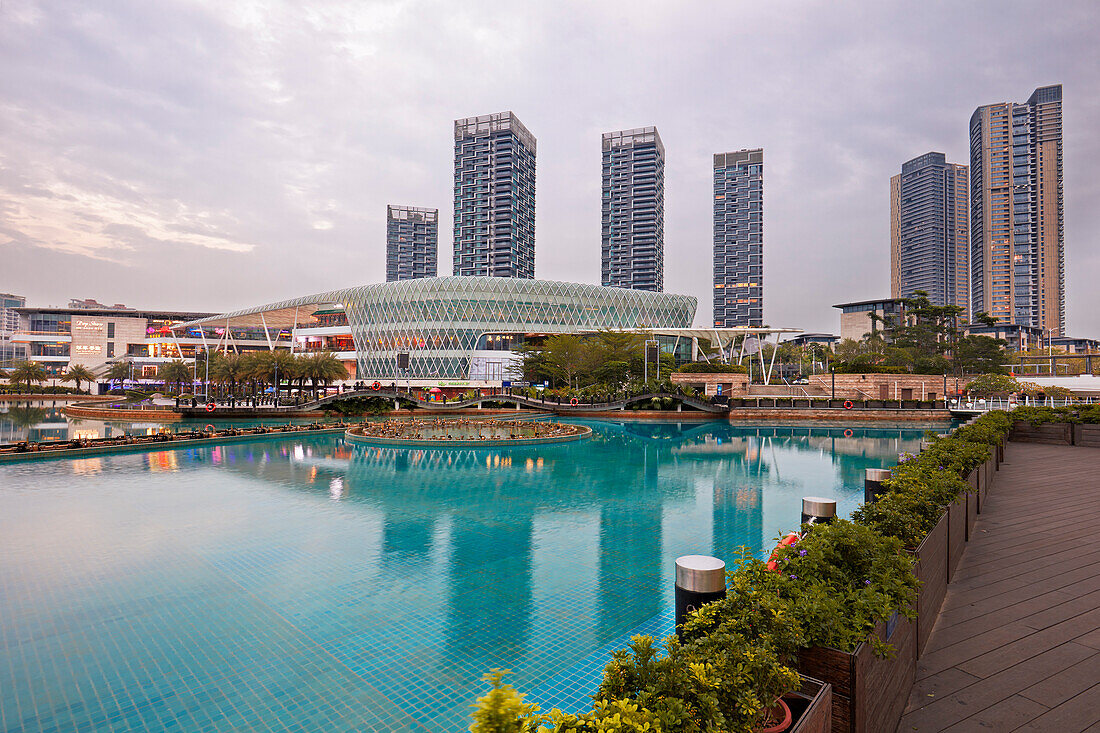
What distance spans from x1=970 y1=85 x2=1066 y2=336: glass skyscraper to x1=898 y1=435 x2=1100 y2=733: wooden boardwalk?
192m

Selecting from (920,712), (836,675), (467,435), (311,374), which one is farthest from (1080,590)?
(311,374)

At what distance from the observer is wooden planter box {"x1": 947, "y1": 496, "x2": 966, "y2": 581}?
6312mm

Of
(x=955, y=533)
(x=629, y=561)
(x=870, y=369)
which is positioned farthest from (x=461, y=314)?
(x=955, y=533)

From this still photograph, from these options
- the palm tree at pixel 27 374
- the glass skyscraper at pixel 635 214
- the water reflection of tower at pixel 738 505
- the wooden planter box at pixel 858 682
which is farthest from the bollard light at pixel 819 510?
the glass skyscraper at pixel 635 214

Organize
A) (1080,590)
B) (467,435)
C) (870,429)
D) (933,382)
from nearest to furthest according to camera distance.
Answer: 1. (1080,590)
2. (467,435)
3. (870,429)
4. (933,382)

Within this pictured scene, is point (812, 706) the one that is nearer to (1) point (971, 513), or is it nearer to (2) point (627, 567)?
(1) point (971, 513)

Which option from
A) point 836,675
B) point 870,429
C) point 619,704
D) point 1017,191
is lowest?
point 870,429

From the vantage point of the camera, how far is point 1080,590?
6137 millimetres

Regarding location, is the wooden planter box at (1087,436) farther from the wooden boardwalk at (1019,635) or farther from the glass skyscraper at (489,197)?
the glass skyscraper at (489,197)

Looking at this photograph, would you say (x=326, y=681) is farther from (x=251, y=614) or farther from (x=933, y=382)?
(x=933, y=382)

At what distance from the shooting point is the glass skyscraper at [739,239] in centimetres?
19175

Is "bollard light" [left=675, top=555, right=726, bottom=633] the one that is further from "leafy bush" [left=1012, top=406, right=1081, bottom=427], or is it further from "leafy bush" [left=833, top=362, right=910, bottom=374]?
"leafy bush" [left=833, top=362, right=910, bottom=374]

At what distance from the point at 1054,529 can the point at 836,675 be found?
8.48 meters

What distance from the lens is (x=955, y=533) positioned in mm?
6785
